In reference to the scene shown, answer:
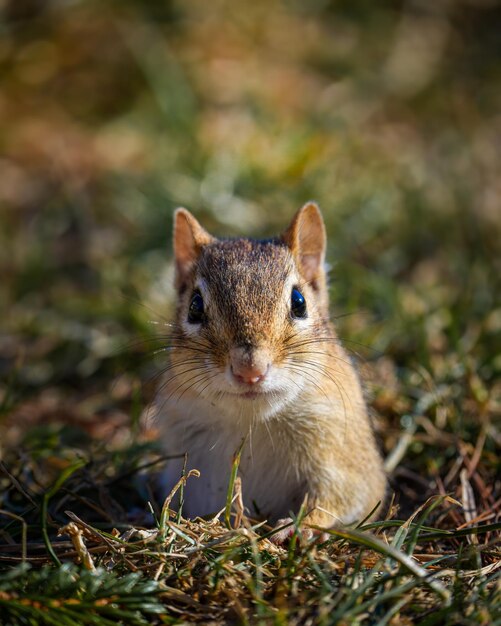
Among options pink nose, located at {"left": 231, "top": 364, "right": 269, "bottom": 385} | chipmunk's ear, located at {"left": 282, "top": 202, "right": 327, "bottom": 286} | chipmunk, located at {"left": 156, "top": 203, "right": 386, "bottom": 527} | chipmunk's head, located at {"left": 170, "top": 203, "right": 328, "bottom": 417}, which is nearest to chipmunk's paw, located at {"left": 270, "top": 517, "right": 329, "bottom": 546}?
chipmunk, located at {"left": 156, "top": 203, "right": 386, "bottom": 527}

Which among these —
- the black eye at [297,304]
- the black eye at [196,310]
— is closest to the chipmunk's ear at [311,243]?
the black eye at [297,304]

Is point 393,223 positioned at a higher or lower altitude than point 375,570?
higher

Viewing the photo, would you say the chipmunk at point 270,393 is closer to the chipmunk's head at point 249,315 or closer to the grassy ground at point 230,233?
the chipmunk's head at point 249,315

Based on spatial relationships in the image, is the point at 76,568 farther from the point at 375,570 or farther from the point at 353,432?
the point at 353,432

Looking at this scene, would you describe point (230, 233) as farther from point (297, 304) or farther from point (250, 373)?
point (250, 373)

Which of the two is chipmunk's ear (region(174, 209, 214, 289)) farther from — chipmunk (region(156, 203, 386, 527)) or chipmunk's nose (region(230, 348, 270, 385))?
chipmunk's nose (region(230, 348, 270, 385))

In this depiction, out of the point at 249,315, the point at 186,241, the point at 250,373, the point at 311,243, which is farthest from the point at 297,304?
the point at 186,241

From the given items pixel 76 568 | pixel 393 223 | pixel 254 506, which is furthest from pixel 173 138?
pixel 76 568
